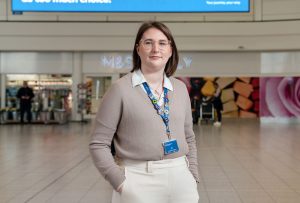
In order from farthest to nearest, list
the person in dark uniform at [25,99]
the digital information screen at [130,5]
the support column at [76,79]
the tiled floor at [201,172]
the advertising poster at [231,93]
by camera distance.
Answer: the advertising poster at [231,93] → the support column at [76,79] → the person in dark uniform at [25,99] → the digital information screen at [130,5] → the tiled floor at [201,172]

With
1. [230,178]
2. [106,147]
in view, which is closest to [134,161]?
[106,147]

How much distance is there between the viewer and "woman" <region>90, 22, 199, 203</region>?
203cm

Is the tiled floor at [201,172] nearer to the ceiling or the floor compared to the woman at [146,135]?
nearer to the floor

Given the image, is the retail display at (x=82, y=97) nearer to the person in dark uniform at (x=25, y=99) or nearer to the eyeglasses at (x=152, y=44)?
the person in dark uniform at (x=25, y=99)

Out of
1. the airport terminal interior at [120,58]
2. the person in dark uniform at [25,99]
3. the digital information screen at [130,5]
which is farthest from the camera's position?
the person in dark uniform at [25,99]

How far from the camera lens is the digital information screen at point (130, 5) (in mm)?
7484

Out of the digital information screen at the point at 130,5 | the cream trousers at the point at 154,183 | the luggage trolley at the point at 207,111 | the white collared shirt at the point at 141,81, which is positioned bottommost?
the luggage trolley at the point at 207,111

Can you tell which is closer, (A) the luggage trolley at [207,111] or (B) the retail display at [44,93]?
(B) the retail display at [44,93]

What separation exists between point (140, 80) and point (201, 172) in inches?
222

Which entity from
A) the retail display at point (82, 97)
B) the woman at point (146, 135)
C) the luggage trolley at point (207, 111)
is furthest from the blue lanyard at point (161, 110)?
the luggage trolley at point (207, 111)

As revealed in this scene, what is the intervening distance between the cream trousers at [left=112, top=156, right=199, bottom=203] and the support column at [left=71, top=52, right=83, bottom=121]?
60.8ft

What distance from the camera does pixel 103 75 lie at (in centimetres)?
2055

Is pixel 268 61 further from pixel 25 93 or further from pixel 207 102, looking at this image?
pixel 25 93

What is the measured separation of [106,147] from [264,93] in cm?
1966
